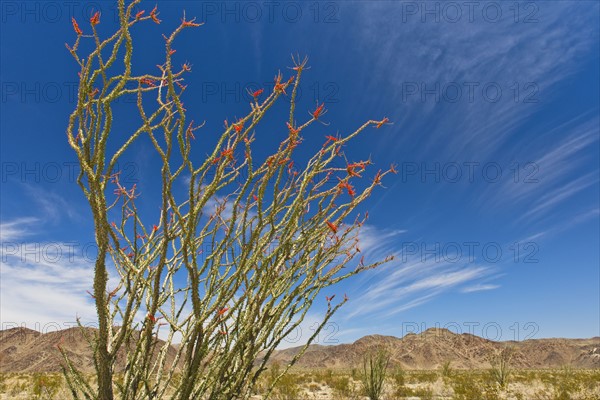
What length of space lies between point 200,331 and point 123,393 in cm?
48

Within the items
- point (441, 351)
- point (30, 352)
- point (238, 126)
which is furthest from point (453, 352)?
point (238, 126)

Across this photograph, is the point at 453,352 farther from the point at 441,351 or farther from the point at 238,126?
the point at 238,126

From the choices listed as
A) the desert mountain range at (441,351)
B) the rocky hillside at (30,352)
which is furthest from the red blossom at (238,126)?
the desert mountain range at (441,351)

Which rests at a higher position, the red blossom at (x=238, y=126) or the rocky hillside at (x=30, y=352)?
the red blossom at (x=238, y=126)

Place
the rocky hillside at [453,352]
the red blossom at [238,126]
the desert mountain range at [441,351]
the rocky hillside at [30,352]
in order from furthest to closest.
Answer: the rocky hillside at [453,352]
the desert mountain range at [441,351]
the rocky hillside at [30,352]
the red blossom at [238,126]

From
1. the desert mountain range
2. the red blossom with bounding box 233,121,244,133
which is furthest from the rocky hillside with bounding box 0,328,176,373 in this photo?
the red blossom with bounding box 233,121,244,133

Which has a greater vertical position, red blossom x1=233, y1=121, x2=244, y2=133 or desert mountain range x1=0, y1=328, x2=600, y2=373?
red blossom x1=233, y1=121, x2=244, y2=133

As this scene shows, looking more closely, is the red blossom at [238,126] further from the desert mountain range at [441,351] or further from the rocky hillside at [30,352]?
the desert mountain range at [441,351]

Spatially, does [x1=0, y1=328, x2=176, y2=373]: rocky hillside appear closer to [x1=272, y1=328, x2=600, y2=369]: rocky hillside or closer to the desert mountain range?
the desert mountain range

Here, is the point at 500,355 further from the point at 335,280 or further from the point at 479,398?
the point at 335,280

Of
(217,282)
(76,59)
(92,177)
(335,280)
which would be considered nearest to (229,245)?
(217,282)

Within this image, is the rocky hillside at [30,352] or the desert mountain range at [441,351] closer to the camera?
the rocky hillside at [30,352]

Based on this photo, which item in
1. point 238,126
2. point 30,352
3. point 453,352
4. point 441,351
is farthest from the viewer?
point 453,352

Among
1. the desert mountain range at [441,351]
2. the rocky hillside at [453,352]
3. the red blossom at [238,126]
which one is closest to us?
the red blossom at [238,126]
